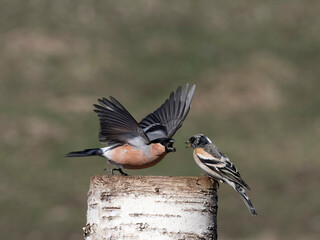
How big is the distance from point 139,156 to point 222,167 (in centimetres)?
125

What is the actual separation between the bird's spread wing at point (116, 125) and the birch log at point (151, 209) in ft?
4.56

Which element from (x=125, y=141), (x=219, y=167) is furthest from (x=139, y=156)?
(x=219, y=167)

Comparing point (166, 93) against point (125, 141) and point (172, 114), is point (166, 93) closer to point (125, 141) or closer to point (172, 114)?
point (172, 114)

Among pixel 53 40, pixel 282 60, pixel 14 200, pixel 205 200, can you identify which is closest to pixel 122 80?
pixel 53 40

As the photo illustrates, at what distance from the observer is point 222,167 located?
27.2 ft

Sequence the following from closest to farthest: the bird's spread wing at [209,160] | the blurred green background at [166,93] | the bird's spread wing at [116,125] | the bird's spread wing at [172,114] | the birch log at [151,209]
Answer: the birch log at [151,209], the bird's spread wing at [116,125], the bird's spread wing at [209,160], the bird's spread wing at [172,114], the blurred green background at [166,93]

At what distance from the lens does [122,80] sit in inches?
1036

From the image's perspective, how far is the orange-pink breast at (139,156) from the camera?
740cm

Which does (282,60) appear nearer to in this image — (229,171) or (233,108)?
(233,108)

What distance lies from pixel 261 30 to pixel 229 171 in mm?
21631

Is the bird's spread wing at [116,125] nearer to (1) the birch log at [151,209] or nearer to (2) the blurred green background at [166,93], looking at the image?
(1) the birch log at [151,209]

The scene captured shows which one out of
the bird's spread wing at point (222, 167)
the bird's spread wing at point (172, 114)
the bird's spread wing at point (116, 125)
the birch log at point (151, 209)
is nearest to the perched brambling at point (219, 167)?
the bird's spread wing at point (222, 167)

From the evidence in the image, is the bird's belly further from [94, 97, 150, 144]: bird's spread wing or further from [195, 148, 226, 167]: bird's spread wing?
[195, 148, 226, 167]: bird's spread wing

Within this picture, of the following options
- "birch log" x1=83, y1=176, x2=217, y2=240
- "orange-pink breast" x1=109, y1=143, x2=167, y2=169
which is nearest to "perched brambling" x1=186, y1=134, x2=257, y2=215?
"orange-pink breast" x1=109, y1=143, x2=167, y2=169
